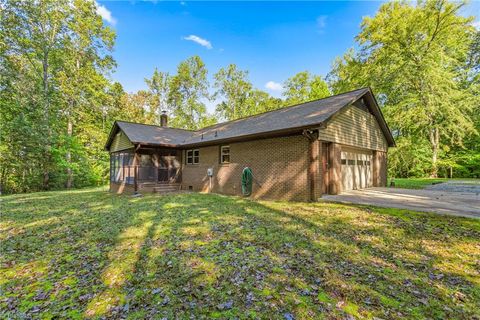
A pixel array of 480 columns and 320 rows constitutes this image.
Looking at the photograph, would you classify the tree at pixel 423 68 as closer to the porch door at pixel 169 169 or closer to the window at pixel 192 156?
the window at pixel 192 156

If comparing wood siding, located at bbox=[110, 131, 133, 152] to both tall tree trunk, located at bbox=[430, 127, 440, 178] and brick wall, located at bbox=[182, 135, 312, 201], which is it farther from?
tall tree trunk, located at bbox=[430, 127, 440, 178]

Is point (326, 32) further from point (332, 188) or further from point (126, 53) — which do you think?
point (126, 53)

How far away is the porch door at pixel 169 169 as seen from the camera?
45.2ft

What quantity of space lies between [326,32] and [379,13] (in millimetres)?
6674

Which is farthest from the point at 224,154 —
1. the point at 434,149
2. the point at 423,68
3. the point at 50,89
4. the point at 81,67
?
the point at 81,67

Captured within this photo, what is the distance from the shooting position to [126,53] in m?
22.0

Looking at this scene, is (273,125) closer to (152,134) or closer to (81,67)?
(152,134)

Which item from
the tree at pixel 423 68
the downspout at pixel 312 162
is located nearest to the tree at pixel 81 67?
the downspout at pixel 312 162

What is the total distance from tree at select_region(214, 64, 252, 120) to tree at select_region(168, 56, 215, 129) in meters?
2.20

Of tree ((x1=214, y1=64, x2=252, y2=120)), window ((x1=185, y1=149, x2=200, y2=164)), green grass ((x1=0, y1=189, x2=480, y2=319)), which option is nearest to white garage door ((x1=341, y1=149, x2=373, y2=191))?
green grass ((x1=0, y1=189, x2=480, y2=319))

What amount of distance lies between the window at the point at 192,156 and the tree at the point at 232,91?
2050 centimetres

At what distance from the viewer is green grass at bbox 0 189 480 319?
8.43 ft

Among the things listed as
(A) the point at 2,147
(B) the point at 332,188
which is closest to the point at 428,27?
(B) the point at 332,188

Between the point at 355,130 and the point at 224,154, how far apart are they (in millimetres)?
6449
